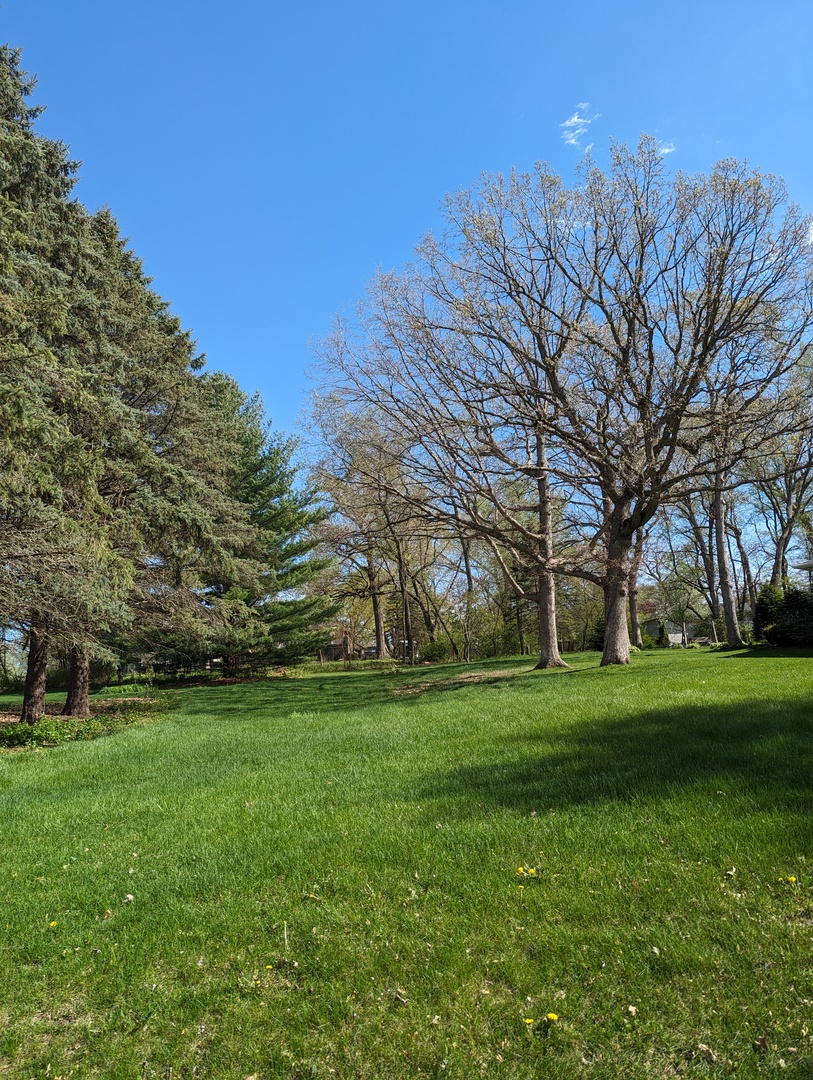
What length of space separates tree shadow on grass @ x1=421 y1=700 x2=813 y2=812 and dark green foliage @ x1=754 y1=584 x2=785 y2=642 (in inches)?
541

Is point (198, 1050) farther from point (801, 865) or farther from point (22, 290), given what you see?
point (22, 290)

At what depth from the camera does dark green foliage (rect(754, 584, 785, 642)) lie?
62.8ft

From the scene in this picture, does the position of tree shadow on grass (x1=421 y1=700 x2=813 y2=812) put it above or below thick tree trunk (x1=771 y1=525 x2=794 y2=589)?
below

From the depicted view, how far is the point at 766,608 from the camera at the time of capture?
19.4 metres

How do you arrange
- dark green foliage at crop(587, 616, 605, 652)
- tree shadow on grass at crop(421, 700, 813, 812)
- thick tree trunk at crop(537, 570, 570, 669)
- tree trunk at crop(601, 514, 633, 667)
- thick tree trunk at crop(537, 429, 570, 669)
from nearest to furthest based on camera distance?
tree shadow on grass at crop(421, 700, 813, 812), tree trunk at crop(601, 514, 633, 667), thick tree trunk at crop(537, 429, 570, 669), thick tree trunk at crop(537, 570, 570, 669), dark green foliage at crop(587, 616, 605, 652)

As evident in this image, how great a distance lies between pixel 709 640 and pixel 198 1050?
36.3 metres

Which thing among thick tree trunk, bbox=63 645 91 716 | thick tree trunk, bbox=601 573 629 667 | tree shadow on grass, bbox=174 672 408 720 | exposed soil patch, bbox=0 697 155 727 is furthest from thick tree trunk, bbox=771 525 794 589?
thick tree trunk, bbox=63 645 91 716

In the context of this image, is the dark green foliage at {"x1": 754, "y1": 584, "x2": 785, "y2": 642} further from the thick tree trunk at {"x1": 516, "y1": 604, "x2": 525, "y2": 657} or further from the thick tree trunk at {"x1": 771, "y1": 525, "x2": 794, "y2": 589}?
the thick tree trunk at {"x1": 516, "y1": 604, "x2": 525, "y2": 657}

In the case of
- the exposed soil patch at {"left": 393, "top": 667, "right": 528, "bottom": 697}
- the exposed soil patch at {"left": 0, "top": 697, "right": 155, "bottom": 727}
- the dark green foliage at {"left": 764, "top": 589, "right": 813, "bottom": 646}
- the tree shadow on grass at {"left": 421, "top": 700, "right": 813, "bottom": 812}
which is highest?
the dark green foliage at {"left": 764, "top": 589, "right": 813, "bottom": 646}

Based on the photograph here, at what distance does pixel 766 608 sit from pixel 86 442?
20075mm

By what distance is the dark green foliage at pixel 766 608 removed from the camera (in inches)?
754

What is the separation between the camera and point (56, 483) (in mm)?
9344

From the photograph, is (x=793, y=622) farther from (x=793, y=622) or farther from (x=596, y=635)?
(x=596, y=635)

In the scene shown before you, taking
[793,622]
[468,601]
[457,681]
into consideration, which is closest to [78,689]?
[457,681]
